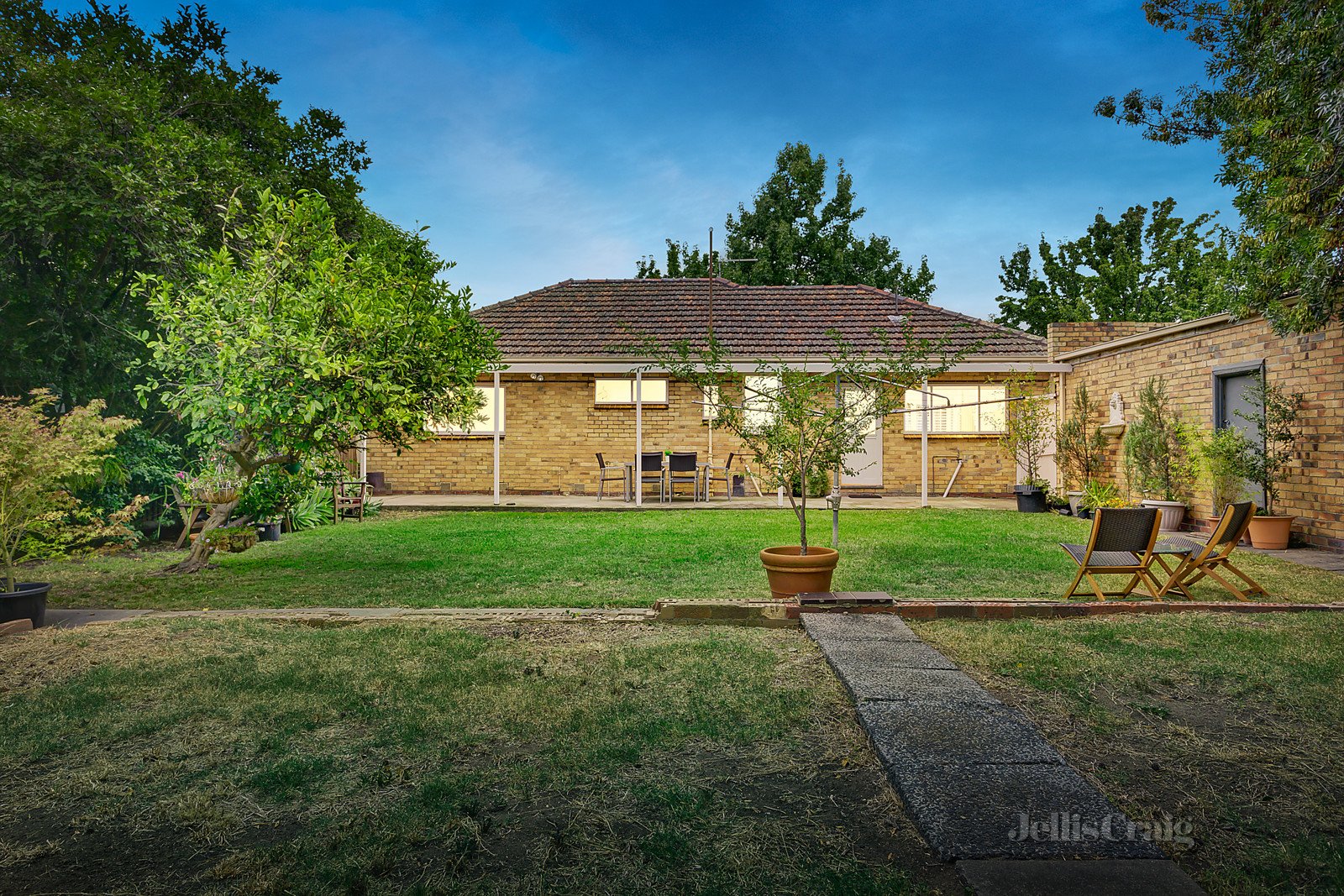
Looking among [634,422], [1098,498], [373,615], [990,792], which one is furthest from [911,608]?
[634,422]

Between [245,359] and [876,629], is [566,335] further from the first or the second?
[876,629]

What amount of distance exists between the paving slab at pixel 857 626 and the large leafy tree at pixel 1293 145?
568 centimetres

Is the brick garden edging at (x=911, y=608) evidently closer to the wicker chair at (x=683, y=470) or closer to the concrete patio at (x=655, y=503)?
the concrete patio at (x=655, y=503)

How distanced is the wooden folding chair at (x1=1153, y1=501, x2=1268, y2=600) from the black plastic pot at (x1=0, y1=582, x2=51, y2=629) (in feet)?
26.8

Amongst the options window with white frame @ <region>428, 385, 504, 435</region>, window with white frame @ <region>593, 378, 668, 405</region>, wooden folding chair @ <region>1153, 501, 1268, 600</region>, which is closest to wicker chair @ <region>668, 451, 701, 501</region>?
window with white frame @ <region>593, 378, 668, 405</region>

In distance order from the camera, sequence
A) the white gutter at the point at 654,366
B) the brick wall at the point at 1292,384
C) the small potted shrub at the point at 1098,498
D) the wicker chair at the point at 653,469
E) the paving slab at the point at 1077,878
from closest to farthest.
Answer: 1. the paving slab at the point at 1077,878
2. the brick wall at the point at 1292,384
3. the small potted shrub at the point at 1098,498
4. the wicker chair at the point at 653,469
5. the white gutter at the point at 654,366

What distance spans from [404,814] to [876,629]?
3.19 m

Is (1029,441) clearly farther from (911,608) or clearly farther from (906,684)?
(906,684)

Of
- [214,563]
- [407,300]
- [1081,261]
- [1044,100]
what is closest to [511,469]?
[214,563]

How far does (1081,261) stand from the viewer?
2898cm

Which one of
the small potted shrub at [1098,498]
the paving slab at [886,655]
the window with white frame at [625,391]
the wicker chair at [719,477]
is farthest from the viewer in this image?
the window with white frame at [625,391]

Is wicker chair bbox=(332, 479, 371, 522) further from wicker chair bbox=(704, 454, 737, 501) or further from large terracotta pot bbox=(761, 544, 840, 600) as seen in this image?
large terracotta pot bbox=(761, 544, 840, 600)

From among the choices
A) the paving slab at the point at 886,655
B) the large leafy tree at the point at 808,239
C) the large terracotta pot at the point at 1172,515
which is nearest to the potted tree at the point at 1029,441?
the large terracotta pot at the point at 1172,515

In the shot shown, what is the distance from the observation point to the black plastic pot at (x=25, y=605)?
5035 mm
